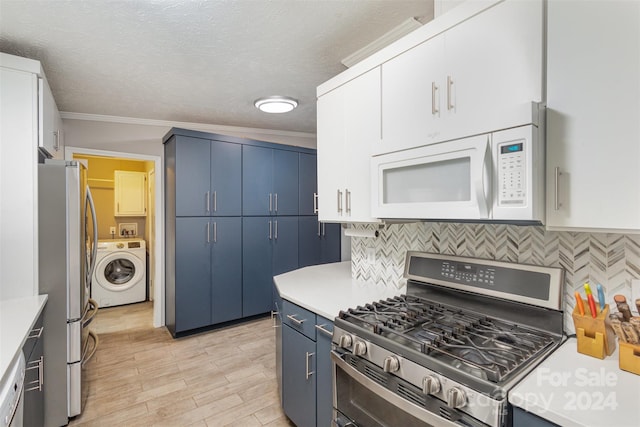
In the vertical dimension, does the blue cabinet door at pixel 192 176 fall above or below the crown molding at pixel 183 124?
below

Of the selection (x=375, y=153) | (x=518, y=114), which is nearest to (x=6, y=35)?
(x=375, y=153)

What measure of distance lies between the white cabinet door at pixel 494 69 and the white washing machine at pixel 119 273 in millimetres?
4752

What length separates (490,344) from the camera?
1.17m

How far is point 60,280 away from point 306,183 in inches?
Result: 110

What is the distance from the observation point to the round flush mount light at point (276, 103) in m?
3.04

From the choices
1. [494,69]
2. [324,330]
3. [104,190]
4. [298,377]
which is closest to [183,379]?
[298,377]

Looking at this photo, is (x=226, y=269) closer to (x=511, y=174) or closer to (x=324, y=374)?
(x=324, y=374)

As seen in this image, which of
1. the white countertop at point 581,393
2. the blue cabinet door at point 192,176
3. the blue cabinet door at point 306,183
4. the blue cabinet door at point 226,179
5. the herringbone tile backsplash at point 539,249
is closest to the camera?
the white countertop at point 581,393

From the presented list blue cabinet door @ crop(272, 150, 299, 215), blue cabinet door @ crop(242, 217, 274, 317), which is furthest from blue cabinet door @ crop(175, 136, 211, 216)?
blue cabinet door @ crop(272, 150, 299, 215)

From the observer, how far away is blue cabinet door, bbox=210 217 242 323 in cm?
347

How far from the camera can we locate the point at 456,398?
96 cm

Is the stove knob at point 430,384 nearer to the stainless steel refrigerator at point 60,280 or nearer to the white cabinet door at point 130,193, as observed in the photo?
the stainless steel refrigerator at point 60,280

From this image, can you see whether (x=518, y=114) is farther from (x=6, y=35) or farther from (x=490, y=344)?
(x=6, y=35)

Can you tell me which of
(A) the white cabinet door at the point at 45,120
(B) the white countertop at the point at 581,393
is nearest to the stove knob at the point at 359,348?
(B) the white countertop at the point at 581,393
